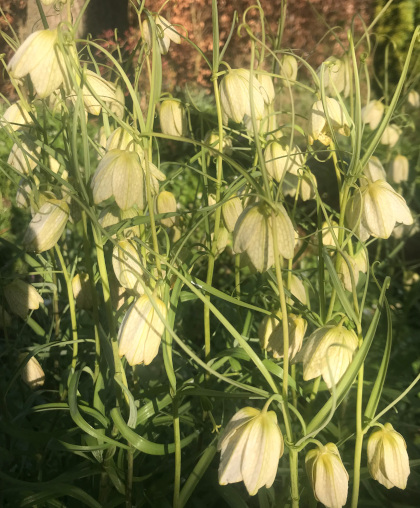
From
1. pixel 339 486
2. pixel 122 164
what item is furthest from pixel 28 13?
pixel 339 486

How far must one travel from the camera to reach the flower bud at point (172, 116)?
0.92m

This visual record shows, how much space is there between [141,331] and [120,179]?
0.16m

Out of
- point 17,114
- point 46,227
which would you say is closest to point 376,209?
point 46,227

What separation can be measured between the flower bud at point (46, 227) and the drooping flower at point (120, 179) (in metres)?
0.09

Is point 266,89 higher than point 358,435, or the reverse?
point 266,89

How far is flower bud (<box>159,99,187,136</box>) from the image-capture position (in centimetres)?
92

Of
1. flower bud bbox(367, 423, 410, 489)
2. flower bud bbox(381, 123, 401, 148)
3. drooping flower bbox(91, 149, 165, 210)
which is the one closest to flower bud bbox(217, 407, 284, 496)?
flower bud bbox(367, 423, 410, 489)

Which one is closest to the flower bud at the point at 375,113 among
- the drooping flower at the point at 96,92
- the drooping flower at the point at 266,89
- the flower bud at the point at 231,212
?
the drooping flower at the point at 266,89

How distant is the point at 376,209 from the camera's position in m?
0.74

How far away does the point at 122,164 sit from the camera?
26.1 inches

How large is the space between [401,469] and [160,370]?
0.51 meters

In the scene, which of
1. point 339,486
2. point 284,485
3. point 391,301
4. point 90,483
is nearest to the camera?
point 339,486

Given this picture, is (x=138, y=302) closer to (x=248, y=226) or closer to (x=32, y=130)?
(x=248, y=226)

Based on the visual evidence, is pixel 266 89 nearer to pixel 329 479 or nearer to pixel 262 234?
pixel 262 234
